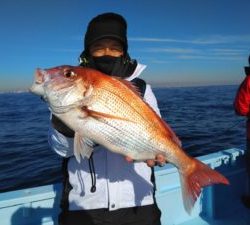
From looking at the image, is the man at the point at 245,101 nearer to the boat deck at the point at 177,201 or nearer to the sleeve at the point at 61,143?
the boat deck at the point at 177,201

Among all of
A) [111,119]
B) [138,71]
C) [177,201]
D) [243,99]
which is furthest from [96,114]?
[243,99]

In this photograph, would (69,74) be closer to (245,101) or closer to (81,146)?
(81,146)

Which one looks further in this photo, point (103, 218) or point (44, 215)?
point (44, 215)

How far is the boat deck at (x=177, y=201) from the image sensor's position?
386 centimetres

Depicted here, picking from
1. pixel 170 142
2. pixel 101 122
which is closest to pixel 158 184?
pixel 170 142

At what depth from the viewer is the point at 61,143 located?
2.87 meters

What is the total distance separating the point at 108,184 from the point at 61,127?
0.76 metres

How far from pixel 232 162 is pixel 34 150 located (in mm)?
11957

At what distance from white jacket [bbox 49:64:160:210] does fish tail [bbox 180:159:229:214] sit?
492 mm

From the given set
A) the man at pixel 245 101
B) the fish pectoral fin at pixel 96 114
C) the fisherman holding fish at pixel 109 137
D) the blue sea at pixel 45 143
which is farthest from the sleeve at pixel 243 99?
the fish pectoral fin at pixel 96 114

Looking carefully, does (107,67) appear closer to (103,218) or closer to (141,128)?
(141,128)

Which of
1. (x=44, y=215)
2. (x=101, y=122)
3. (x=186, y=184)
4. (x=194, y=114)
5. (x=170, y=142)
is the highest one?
(x=101, y=122)

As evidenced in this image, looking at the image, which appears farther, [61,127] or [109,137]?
[61,127]

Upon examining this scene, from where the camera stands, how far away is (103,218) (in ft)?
10.3
